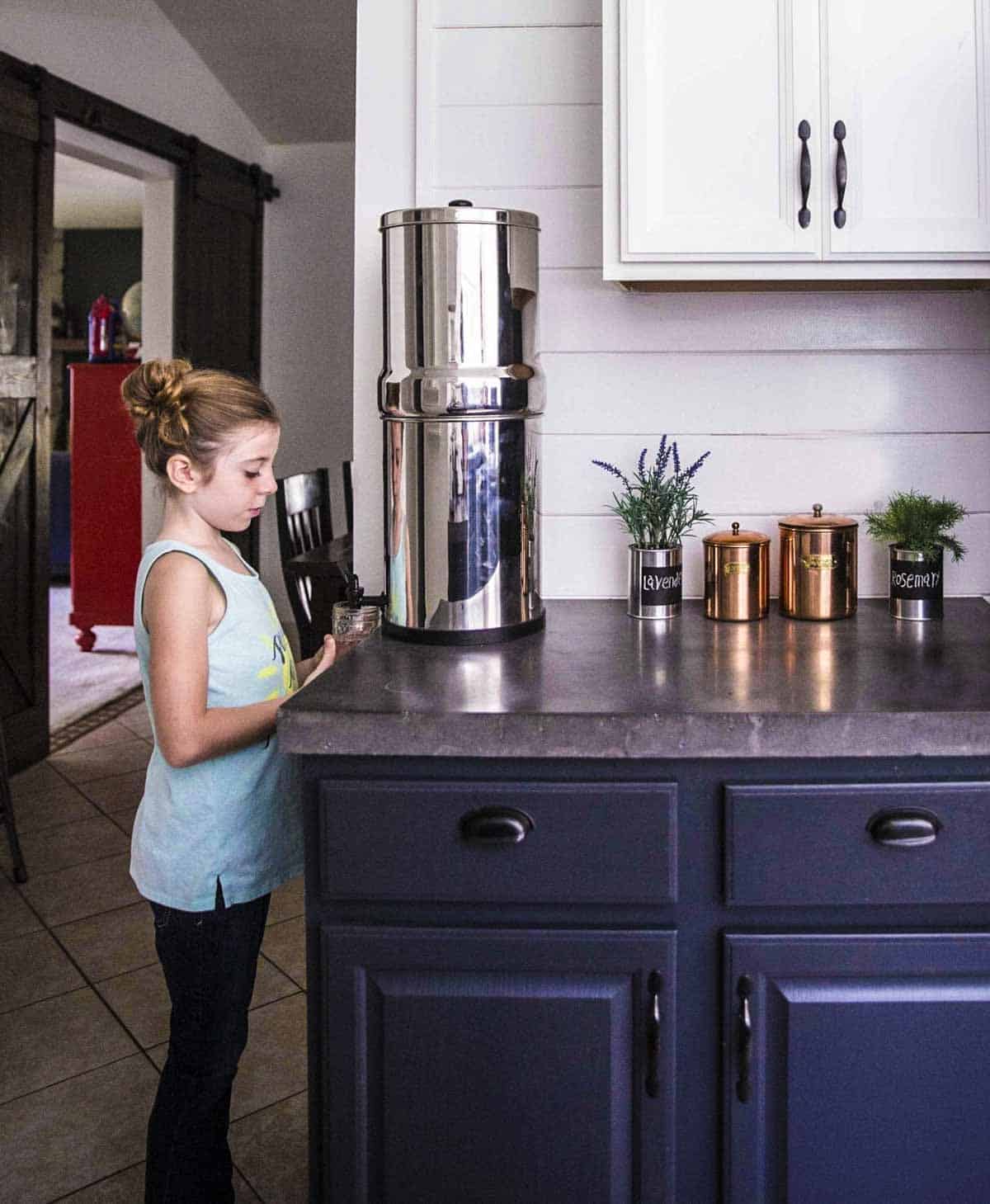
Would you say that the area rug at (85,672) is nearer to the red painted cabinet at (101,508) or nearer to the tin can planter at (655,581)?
the red painted cabinet at (101,508)

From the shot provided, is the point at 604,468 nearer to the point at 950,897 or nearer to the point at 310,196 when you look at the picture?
the point at 950,897

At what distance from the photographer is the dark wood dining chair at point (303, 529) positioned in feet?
10.2

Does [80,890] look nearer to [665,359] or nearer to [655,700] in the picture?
[665,359]

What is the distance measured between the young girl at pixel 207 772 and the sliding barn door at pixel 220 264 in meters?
4.07

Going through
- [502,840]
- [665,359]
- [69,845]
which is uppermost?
[665,359]

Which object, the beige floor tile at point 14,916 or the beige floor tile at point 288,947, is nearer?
the beige floor tile at point 288,947

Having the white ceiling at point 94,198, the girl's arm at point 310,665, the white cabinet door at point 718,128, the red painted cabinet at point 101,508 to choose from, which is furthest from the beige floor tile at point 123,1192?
the white ceiling at point 94,198

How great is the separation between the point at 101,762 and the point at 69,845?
2.65ft

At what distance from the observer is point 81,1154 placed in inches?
77.3

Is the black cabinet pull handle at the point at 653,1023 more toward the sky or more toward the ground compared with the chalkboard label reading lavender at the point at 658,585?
more toward the ground

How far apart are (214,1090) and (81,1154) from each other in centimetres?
67

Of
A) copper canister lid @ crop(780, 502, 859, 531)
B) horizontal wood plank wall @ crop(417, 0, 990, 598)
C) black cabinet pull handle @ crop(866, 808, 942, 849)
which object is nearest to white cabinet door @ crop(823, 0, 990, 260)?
horizontal wood plank wall @ crop(417, 0, 990, 598)

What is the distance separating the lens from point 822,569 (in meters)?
1.77

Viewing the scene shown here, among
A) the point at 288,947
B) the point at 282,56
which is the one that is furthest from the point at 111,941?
the point at 282,56
